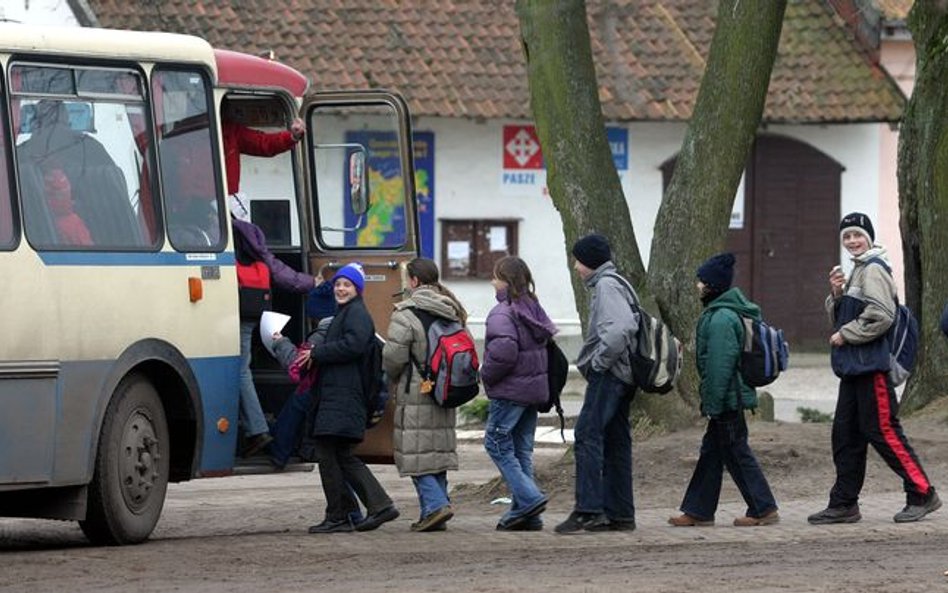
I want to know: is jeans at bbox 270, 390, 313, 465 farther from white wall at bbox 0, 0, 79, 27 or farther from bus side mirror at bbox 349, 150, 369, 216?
white wall at bbox 0, 0, 79, 27

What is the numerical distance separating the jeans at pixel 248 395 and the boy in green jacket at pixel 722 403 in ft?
8.46

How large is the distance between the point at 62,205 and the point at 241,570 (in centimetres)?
224

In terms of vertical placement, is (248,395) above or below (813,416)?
above

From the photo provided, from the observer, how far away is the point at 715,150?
16906 millimetres

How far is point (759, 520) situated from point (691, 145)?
4201 mm

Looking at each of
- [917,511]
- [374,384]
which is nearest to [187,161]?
[374,384]

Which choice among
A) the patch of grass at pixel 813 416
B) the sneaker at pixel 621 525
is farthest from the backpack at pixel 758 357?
the patch of grass at pixel 813 416

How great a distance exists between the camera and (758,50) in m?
16.9

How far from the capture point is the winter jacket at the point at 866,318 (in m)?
13.2

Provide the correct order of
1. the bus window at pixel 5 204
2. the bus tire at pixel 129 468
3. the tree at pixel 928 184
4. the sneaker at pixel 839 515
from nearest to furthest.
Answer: the bus window at pixel 5 204 → the bus tire at pixel 129 468 → the sneaker at pixel 839 515 → the tree at pixel 928 184

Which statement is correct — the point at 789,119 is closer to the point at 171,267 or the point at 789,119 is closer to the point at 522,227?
the point at 522,227

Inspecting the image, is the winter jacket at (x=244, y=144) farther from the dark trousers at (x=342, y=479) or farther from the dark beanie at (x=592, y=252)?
the dark beanie at (x=592, y=252)

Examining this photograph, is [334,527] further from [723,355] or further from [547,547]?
[723,355]

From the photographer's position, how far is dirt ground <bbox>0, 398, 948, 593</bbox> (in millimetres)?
10797
